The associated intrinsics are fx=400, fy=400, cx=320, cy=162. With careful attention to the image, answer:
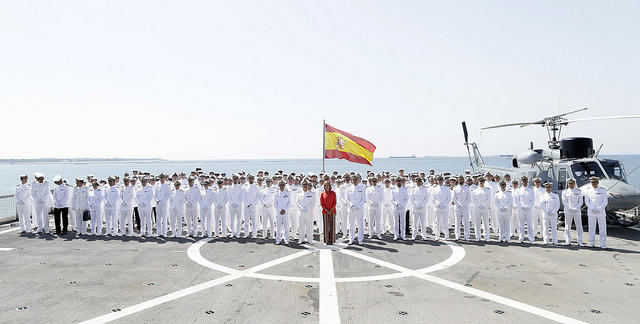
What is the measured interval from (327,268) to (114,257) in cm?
508

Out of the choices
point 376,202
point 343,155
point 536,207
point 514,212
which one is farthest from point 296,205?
point 536,207

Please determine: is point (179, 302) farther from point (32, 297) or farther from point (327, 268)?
point (327, 268)

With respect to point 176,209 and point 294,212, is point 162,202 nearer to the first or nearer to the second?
point 176,209

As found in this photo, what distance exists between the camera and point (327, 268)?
8.38 metres

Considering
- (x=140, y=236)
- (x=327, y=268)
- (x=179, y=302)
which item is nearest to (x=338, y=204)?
(x=327, y=268)

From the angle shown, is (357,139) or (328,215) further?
(357,139)

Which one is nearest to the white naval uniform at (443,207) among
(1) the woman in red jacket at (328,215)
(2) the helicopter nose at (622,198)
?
(1) the woman in red jacket at (328,215)

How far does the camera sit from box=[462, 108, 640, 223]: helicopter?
11867 mm

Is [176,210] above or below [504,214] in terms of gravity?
above

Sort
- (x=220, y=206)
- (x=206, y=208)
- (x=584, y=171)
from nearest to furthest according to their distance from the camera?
1. (x=220, y=206)
2. (x=206, y=208)
3. (x=584, y=171)

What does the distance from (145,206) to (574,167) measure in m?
13.8

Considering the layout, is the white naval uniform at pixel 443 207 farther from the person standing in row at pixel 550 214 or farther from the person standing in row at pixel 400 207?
the person standing in row at pixel 550 214

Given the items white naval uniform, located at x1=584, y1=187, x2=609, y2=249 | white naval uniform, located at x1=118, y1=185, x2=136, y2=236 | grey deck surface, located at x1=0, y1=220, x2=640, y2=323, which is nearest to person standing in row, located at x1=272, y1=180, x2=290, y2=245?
grey deck surface, located at x1=0, y1=220, x2=640, y2=323

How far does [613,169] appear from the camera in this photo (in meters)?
13.1
